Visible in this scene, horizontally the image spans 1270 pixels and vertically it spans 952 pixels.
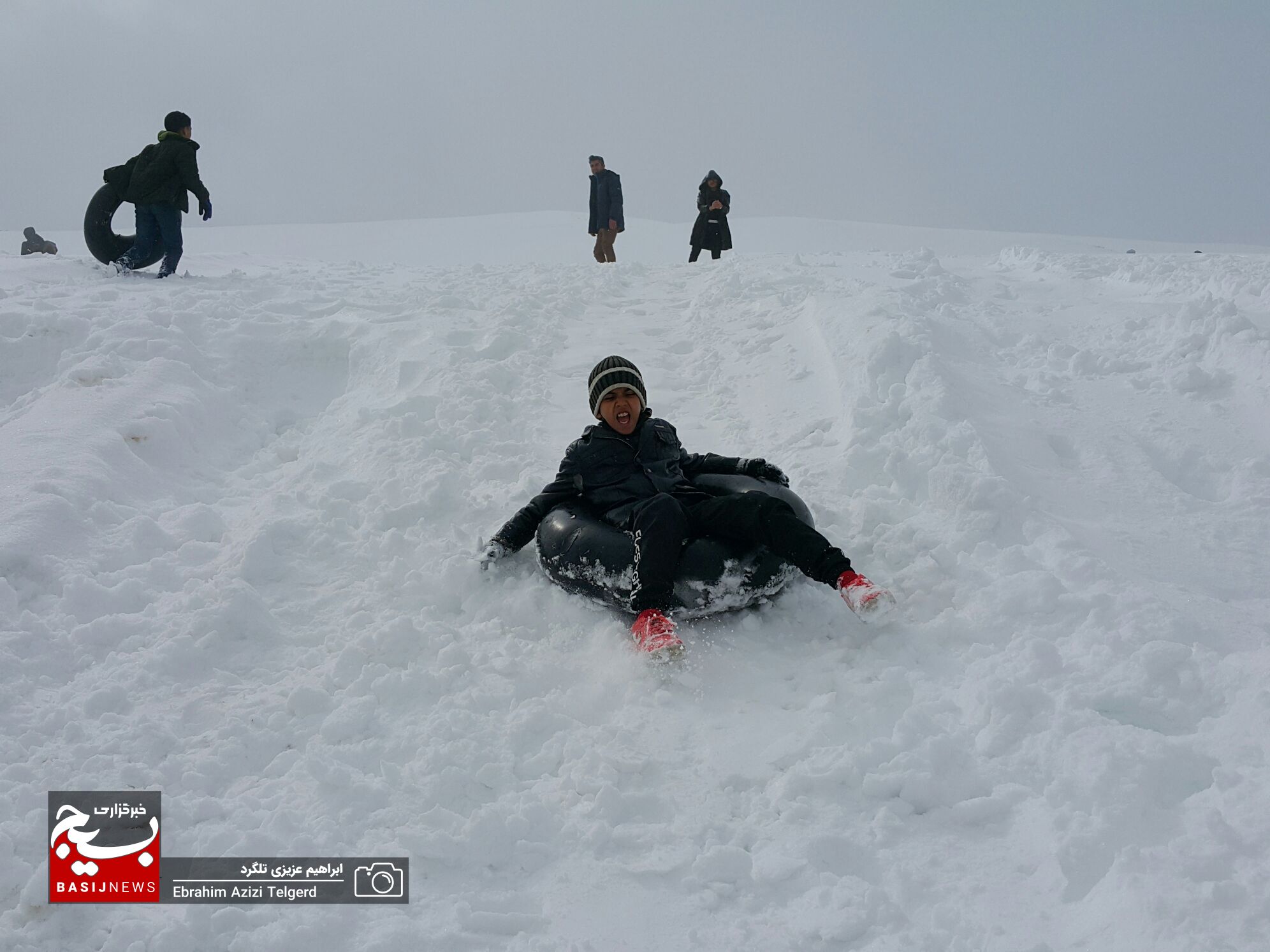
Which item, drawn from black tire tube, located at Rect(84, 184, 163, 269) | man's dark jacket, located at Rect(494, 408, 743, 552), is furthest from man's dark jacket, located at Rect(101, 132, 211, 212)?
man's dark jacket, located at Rect(494, 408, 743, 552)

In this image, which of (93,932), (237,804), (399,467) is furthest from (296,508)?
(93,932)

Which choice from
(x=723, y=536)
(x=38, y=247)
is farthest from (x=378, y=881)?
(x=38, y=247)

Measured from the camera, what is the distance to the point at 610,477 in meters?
4.31

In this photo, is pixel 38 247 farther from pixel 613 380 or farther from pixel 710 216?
pixel 613 380

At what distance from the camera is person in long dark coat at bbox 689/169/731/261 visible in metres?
12.4

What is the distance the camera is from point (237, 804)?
9.50 ft

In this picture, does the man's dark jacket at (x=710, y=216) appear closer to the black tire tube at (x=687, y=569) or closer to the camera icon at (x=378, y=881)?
the black tire tube at (x=687, y=569)

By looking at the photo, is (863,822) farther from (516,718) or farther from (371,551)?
(371,551)

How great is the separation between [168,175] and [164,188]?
147 mm

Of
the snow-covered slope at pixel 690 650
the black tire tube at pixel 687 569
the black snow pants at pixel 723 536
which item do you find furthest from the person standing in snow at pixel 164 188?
the black snow pants at pixel 723 536

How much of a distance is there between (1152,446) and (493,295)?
585 centimetres

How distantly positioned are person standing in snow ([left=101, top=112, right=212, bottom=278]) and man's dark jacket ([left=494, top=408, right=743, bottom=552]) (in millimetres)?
6721

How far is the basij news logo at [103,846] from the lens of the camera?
2.54 m

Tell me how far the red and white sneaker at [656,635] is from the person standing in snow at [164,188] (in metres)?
7.73
